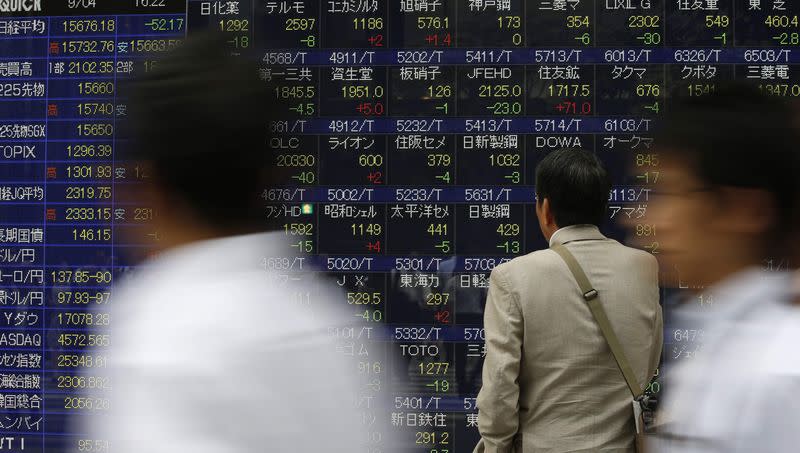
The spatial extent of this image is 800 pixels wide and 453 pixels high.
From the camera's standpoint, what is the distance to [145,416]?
4.46 ft

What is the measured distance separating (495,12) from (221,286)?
10.9 ft

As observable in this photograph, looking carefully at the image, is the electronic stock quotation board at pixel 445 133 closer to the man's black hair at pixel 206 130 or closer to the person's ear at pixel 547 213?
the person's ear at pixel 547 213

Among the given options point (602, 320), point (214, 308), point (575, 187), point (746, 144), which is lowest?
point (602, 320)

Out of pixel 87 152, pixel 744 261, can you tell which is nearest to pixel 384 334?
pixel 87 152

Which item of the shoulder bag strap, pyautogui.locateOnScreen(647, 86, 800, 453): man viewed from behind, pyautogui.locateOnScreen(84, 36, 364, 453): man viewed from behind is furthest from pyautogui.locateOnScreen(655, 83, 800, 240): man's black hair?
the shoulder bag strap

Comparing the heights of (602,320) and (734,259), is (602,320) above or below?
below

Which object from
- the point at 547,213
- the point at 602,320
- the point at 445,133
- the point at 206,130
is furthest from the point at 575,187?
the point at 206,130

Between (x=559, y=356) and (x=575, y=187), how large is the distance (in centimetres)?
55

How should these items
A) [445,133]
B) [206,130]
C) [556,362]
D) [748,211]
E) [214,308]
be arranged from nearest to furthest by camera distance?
[214,308] → [206,130] → [748,211] → [556,362] → [445,133]

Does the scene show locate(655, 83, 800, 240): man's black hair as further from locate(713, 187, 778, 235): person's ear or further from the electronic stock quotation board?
the electronic stock quotation board

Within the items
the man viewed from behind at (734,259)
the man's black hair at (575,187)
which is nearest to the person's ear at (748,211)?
the man viewed from behind at (734,259)

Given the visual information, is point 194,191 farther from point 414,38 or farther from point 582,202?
point 414,38

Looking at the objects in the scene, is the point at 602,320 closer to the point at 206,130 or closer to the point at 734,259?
the point at 734,259

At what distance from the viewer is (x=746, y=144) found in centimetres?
169
